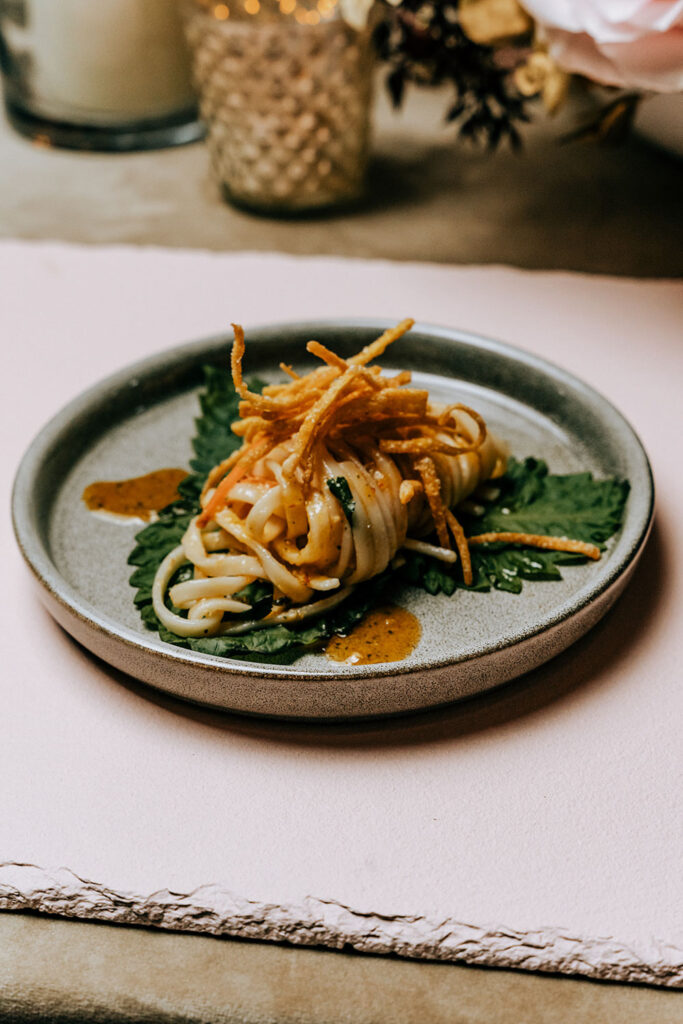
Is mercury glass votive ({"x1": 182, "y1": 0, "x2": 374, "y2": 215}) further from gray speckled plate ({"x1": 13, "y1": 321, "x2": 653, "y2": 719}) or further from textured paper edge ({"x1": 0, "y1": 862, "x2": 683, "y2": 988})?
textured paper edge ({"x1": 0, "y1": 862, "x2": 683, "y2": 988})

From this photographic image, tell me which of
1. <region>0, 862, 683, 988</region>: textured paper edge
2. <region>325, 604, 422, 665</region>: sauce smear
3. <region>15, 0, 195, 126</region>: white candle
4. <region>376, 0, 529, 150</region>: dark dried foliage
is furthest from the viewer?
<region>15, 0, 195, 126</region>: white candle

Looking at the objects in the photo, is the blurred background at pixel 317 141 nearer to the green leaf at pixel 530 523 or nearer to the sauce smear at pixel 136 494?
the green leaf at pixel 530 523

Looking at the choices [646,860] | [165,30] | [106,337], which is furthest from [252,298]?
[646,860]

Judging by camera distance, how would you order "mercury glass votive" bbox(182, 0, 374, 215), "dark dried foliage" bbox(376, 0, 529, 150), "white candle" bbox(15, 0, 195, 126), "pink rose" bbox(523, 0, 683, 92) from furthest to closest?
1. "white candle" bbox(15, 0, 195, 126)
2. "dark dried foliage" bbox(376, 0, 529, 150)
3. "mercury glass votive" bbox(182, 0, 374, 215)
4. "pink rose" bbox(523, 0, 683, 92)

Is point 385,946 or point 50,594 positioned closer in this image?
point 385,946

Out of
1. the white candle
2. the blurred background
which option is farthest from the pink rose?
the white candle

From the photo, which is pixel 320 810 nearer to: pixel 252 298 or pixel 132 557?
pixel 132 557

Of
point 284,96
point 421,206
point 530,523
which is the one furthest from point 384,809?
point 421,206

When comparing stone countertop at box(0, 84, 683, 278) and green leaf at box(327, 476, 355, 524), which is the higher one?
green leaf at box(327, 476, 355, 524)
